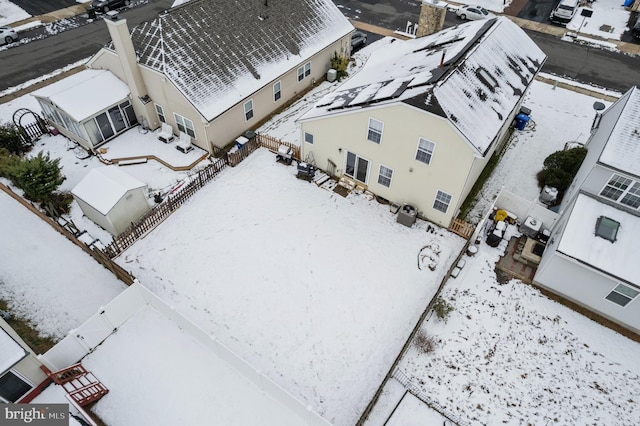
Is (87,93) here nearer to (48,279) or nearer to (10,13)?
(48,279)

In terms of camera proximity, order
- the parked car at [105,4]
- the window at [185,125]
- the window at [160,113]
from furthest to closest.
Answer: the parked car at [105,4] → the window at [160,113] → the window at [185,125]

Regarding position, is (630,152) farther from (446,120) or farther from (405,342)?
(405,342)

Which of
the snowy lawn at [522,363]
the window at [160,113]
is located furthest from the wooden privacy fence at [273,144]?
the snowy lawn at [522,363]

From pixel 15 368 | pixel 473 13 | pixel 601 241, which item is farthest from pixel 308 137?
pixel 473 13

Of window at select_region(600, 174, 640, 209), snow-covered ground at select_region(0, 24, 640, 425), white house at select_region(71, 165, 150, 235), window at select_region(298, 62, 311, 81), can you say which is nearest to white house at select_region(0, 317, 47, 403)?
snow-covered ground at select_region(0, 24, 640, 425)

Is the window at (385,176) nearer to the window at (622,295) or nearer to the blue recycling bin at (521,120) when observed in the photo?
the window at (622,295)

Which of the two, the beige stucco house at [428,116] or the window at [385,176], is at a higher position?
the beige stucco house at [428,116]
